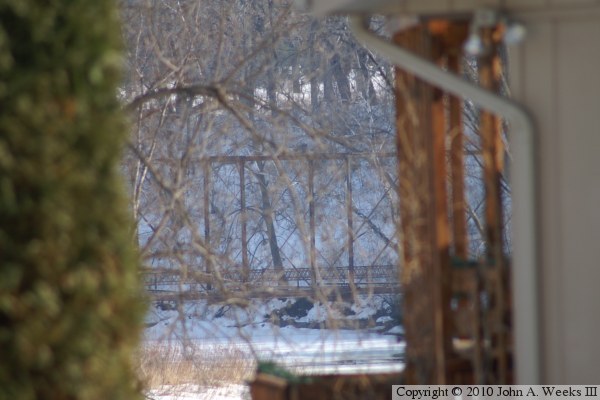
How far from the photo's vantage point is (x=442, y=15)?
155 inches

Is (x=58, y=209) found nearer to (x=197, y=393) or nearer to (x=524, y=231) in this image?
(x=524, y=231)

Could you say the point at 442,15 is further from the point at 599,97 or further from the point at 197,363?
the point at 197,363

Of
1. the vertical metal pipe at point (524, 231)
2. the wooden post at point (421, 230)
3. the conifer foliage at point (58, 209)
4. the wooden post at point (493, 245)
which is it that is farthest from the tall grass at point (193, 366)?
the conifer foliage at point (58, 209)

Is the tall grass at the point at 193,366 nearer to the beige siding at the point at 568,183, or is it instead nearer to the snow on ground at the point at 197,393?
the snow on ground at the point at 197,393

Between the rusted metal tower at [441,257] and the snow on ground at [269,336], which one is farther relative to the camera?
the snow on ground at [269,336]

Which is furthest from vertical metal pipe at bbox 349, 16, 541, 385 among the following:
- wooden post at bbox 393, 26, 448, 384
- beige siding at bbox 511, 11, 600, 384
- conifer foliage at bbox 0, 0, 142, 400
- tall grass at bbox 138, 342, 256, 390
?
tall grass at bbox 138, 342, 256, 390

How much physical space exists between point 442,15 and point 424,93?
15.2 inches

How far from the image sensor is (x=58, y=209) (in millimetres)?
2691

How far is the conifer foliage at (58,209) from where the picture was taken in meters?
2.66

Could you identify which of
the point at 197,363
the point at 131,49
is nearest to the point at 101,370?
the point at 197,363

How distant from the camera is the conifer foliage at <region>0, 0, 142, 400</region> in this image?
2660mm

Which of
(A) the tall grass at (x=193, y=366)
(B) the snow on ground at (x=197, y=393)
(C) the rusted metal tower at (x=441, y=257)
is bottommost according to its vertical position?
(B) the snow on ground at (x=197, y=393)

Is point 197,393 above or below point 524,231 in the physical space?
below

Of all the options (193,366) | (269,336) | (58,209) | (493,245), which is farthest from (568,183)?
(269,336)
